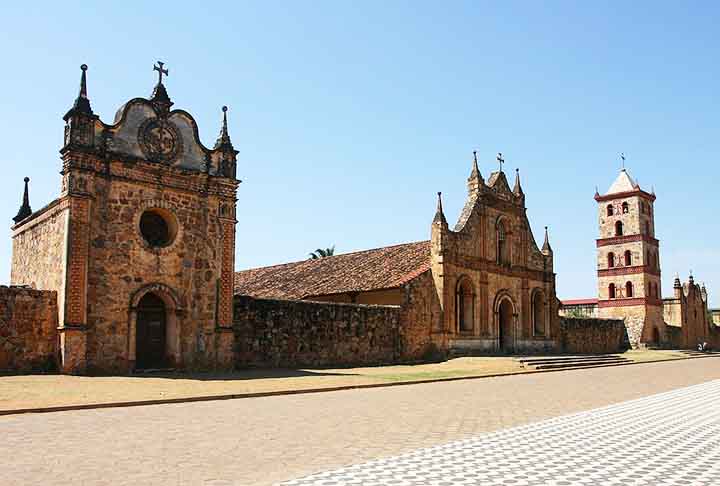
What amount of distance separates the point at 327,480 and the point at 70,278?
46.3 feet

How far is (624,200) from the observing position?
5694 centimetres


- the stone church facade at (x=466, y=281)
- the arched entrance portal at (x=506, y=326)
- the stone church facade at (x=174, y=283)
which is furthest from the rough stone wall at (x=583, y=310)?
the stone church facade at (x=174, y=283)

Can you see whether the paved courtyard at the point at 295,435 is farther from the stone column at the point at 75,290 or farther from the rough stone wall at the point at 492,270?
the rough stone wall at the point at 492,270

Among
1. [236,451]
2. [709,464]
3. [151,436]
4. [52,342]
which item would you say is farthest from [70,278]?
[709,464]

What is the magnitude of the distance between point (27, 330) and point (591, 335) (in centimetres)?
3419

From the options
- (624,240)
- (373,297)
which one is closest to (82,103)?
(373,297)

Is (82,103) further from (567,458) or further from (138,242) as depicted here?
(567,458)

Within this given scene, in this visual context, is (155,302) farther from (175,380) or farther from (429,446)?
(429,446)

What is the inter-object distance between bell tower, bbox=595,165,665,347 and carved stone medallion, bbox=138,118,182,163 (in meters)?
45.7

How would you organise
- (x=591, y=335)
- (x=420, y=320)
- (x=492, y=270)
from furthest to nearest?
(x=591, y=335)
(x=492, y=270)
(x=420, y=320)

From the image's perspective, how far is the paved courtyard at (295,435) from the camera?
652cm

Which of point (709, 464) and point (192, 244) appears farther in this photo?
point (192, 244)

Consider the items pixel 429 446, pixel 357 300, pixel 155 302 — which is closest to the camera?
pixel 429 446

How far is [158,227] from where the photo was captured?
811 inches
